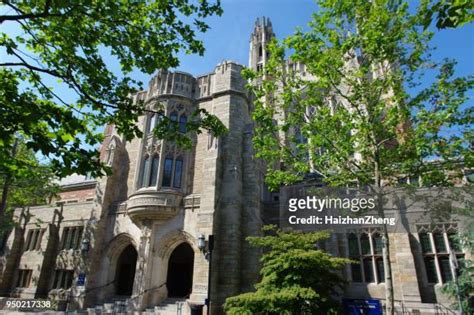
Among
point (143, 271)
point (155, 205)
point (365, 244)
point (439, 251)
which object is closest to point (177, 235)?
point (155, 205)

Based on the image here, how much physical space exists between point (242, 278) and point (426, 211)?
33.2ft

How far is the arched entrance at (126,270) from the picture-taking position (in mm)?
18797

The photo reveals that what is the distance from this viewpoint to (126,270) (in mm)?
19734

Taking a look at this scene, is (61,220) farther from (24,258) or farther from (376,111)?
(376,111)

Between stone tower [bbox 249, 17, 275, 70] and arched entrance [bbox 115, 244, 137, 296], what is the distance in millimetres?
38713

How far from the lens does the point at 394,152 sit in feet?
35.6

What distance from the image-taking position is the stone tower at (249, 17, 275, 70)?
51.8 meters

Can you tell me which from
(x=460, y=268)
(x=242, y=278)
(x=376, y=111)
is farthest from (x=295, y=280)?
(x=460, y=268)

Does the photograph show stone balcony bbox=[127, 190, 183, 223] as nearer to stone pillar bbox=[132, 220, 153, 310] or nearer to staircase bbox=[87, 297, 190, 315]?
stone pillar bbox=[132, 220, 153, 310]

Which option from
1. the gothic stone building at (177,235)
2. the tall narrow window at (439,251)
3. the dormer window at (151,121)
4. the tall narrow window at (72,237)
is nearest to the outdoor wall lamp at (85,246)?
the gothic stone building at (177,235)

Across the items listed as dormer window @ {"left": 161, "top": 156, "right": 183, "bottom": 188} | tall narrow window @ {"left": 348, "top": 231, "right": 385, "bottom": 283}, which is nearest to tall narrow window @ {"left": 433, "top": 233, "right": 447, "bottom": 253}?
tall narrow window @ {"left": 348, "top": 231, "right": 385, "bottom": 283}

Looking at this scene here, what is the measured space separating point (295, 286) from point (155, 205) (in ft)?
30.0

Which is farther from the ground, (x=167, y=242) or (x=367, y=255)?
(x=167, y=242)

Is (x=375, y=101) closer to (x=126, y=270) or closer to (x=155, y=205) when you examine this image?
(x=155, y=205)
